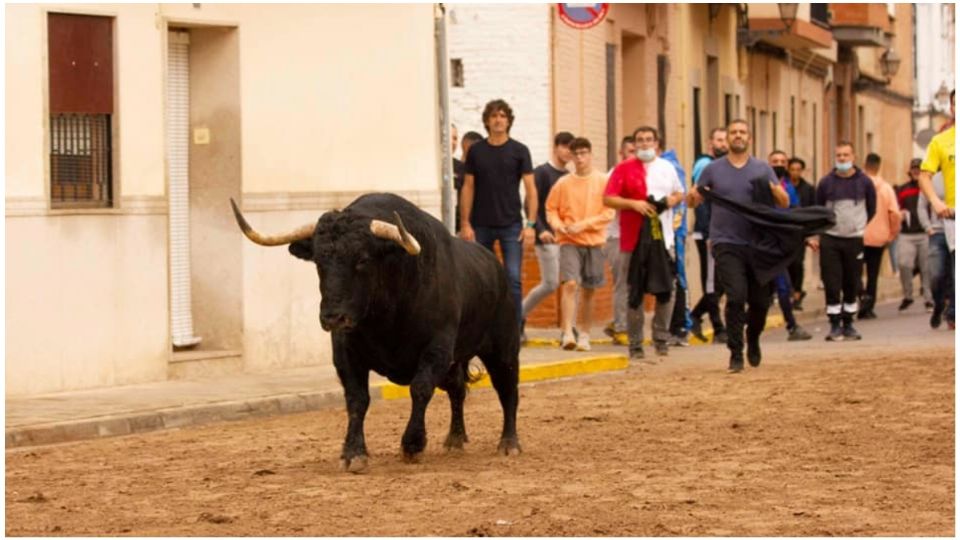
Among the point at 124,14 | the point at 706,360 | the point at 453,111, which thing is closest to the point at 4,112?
the point at 124,14

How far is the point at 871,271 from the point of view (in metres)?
28.2

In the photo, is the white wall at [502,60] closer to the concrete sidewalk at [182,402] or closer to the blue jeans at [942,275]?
the blue jeans at [942,275]

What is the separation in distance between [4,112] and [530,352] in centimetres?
594

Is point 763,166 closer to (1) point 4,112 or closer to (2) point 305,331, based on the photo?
(2) point 305,331

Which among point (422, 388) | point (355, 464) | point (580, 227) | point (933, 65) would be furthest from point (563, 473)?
point (933, 65)

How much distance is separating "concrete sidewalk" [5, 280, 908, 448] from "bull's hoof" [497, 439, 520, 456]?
115 inches

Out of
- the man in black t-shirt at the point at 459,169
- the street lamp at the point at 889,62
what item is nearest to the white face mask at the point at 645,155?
the man in black t-shirt at the point at 459,169

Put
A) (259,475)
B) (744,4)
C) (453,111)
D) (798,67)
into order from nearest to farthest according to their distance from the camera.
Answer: (259,475)
(453,111)
(744,4)
(798,67)

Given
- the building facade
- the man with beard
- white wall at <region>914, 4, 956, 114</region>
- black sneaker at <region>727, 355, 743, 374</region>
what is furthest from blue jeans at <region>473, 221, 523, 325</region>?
white wall at <region>914, 4, 956, 114</region>

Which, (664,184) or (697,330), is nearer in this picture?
(664,184)

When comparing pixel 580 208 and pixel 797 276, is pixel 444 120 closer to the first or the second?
pixel 580 208

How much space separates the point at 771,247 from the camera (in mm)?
19141

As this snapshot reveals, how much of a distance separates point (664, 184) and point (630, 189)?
0.38m

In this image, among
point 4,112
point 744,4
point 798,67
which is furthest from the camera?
point 798,67
